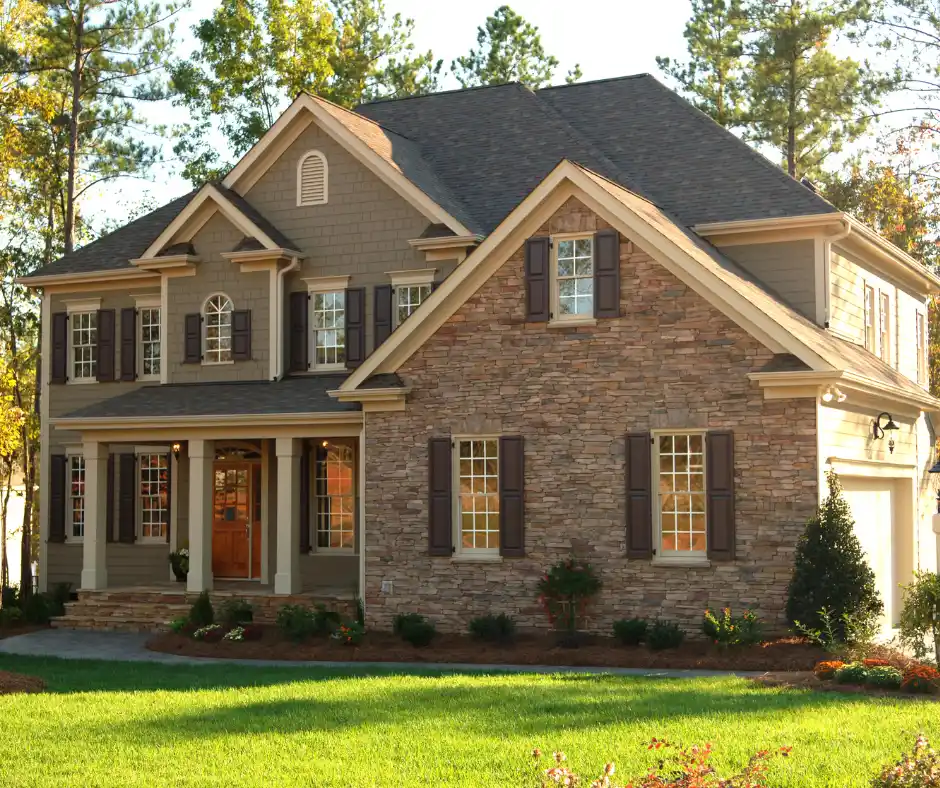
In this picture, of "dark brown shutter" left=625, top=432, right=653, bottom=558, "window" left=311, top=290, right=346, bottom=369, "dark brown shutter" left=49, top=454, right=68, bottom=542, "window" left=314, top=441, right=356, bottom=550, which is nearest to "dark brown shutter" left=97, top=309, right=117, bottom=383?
"dark brown shutter" left=49, top=454, right=68, bottom=542

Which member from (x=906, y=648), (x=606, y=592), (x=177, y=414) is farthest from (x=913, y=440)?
(x=177, y=414)

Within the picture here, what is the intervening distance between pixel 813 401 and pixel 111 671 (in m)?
9.61

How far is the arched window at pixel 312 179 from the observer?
74.9 ft

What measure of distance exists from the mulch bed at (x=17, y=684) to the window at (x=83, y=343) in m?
11.3

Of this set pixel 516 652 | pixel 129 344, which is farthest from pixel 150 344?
pixel 516 652

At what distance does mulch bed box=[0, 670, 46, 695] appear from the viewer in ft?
46.2

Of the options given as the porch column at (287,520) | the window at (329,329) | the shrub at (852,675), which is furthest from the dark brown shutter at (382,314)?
the shrub at (852,675)

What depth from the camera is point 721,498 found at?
16.8m

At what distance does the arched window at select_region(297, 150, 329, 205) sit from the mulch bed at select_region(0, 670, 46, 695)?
10763 millimetres

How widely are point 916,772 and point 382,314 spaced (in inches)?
619

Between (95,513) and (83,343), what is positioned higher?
(83,343)

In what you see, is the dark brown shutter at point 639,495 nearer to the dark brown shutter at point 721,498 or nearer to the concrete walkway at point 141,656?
the dark brown shutter at point 721,498

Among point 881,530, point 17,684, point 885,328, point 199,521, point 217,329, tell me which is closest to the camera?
point 17,684

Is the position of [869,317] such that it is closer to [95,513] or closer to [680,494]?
[680,494]
